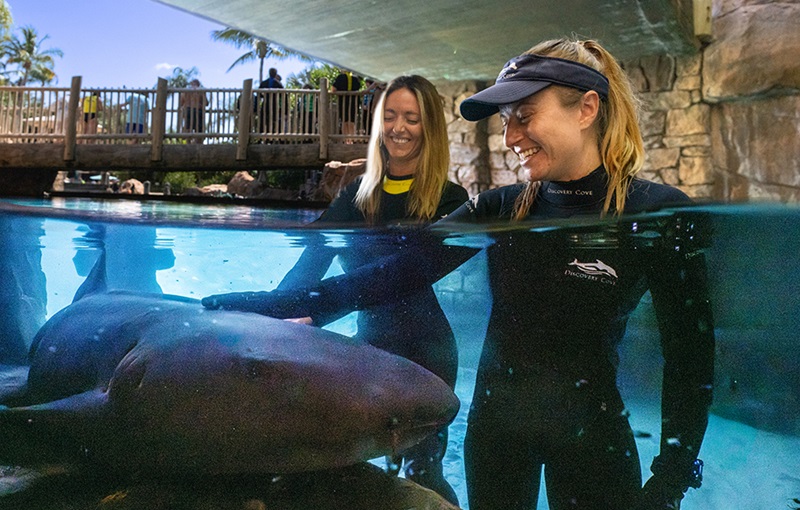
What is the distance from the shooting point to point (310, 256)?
1.75m

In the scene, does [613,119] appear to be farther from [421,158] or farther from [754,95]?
[754,95]

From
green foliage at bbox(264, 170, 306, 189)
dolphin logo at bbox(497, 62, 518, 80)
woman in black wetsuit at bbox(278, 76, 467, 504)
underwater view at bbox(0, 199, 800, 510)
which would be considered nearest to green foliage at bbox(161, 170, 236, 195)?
green foliage at bbox(264, 170, 306, 189)

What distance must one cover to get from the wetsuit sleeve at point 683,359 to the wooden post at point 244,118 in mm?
9653

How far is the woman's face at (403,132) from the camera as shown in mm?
2004

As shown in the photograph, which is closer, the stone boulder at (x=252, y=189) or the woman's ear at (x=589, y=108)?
the woman's ear at (x=589, y=108)

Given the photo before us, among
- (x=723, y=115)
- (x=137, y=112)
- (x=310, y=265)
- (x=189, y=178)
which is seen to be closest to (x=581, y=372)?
(x=310, y=265)

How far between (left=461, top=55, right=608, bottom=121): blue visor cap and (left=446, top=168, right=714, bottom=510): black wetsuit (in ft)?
0.72

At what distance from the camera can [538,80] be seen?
4.58 feet

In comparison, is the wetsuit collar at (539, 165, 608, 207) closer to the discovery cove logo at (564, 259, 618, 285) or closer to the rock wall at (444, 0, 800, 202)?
the discovery cove logo at (564, 259, 618, 285)

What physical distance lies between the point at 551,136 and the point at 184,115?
33.0ft

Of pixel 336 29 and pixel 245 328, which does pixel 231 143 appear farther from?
pixel 245 328

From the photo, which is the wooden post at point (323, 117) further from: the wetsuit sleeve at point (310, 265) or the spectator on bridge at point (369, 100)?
the wetsuit sleeve at point (310, 265)

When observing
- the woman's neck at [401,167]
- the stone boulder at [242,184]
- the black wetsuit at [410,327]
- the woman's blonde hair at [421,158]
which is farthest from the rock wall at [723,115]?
the black wetsuit at [410,327]

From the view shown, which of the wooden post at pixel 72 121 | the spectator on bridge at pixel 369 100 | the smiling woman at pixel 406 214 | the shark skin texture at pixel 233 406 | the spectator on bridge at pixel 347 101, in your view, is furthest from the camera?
the spectator on bridge at pixel 347 101
